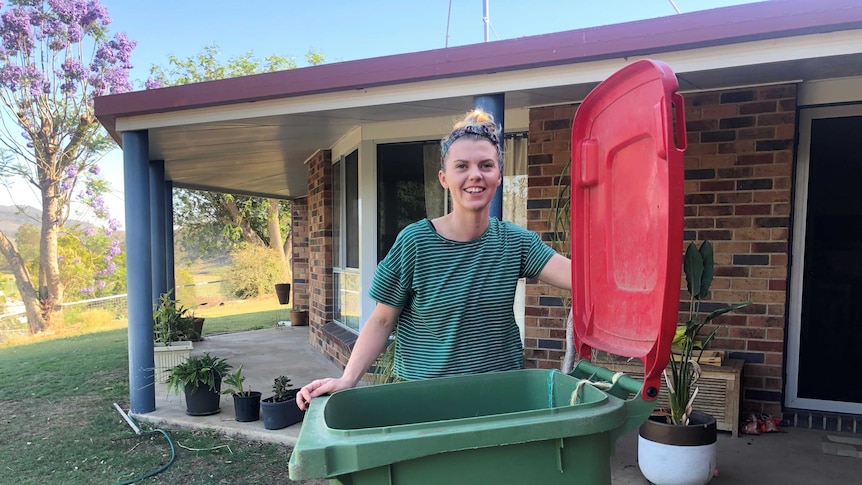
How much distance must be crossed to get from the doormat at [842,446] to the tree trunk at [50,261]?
15018 mm

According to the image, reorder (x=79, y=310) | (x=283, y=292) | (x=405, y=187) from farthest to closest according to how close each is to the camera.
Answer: (x=283, y=292) < (x=79, y=310) < (x=405, y=187)

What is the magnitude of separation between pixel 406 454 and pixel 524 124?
3488 mm

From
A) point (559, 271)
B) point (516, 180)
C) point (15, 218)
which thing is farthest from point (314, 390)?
point (15, 218)

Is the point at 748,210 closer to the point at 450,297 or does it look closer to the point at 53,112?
the point at 450,297

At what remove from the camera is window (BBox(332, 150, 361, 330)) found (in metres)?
5.45

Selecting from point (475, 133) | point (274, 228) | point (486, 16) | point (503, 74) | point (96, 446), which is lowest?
point (96, 446)

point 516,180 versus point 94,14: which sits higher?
point 94,14

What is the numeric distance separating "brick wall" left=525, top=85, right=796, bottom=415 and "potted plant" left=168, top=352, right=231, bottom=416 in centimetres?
351

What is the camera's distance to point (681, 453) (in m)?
2.62

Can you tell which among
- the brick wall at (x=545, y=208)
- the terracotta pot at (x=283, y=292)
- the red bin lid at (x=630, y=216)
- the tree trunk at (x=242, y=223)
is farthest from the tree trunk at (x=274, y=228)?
the red bin lid at (x=630, y=216)

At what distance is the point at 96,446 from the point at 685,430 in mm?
3820

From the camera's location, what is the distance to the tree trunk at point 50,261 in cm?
1310

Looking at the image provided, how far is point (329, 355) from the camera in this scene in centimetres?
598

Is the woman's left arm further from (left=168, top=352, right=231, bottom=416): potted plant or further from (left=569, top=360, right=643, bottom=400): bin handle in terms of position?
(left=168, top=352, right=231, bottom=416): potted plant
